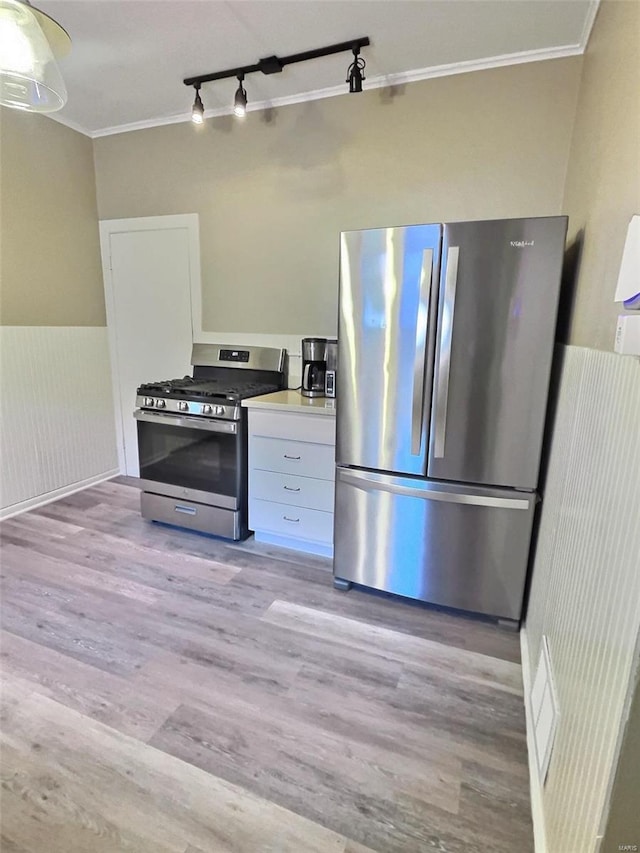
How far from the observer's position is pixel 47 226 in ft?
10.4

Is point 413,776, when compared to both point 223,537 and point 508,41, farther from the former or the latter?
point 508,41

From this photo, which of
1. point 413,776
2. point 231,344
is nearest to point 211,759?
point 413,776

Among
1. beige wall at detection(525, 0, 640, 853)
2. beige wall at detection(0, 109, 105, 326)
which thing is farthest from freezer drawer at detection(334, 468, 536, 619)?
beige wall at detection(0, 109, 105, 326)

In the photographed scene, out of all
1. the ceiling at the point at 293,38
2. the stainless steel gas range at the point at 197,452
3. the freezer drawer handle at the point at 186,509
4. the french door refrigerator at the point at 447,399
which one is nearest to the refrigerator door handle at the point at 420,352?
the french door refrigerator at the point at 447,399

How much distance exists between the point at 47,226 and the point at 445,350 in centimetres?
301

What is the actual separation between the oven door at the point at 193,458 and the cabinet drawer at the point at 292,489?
0.11 m

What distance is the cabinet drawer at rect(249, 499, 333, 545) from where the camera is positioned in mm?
2537

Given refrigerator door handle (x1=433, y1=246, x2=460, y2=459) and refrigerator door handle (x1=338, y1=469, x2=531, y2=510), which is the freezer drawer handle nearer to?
refrigerator door handle (x1=338, y1=469, x2=531, y2=510)

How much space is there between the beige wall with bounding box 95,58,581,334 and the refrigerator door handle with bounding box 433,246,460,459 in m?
0.97

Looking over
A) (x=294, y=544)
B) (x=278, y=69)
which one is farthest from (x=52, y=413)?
(x=278, y=69)

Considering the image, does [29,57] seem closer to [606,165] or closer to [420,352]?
[420,352]

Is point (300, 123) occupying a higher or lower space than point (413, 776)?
higher

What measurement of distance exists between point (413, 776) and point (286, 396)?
198 centimetres

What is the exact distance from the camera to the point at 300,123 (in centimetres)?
278
